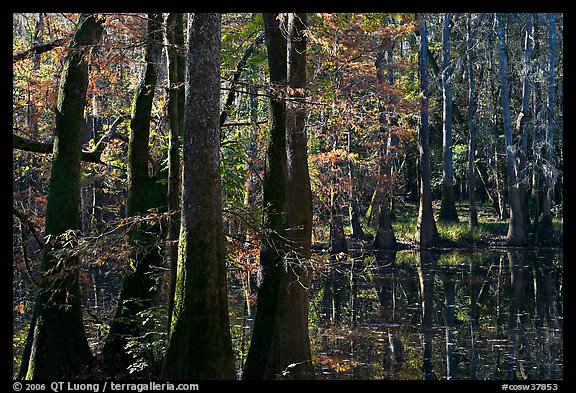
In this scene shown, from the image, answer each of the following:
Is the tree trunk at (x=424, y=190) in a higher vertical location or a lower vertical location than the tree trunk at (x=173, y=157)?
higher

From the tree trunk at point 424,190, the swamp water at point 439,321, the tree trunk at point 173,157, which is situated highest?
the tree trunk at point 424,190

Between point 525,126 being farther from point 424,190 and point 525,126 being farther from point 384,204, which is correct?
point 384,204

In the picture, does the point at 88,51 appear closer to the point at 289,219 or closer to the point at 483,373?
the point at 289,219

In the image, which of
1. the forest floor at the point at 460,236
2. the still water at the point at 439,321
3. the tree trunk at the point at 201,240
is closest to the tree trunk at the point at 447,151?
the forest floor at the point at 460,236

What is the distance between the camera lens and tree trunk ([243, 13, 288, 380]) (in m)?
11.0

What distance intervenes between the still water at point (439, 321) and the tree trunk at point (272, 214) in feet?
2.21

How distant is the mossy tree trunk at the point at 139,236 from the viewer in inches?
462

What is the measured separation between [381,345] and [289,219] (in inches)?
181

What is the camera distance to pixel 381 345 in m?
14.9

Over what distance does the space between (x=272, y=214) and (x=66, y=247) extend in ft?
9.60

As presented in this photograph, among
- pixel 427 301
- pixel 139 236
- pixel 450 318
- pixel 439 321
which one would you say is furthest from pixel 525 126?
pixel 139 236

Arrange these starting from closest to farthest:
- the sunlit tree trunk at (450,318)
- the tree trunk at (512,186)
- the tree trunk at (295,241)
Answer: the tree trunk at (295,241)
the sunlit tree trunk at (450,318)
the tree trunk at (512,186)

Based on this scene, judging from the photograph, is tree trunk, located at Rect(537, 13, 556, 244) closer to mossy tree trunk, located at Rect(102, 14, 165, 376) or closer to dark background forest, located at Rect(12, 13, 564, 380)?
dark background forest, located at Rect(12, 13, 564, 380)

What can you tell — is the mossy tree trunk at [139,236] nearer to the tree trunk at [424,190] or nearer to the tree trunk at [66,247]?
the tree trunk at [66,247]
